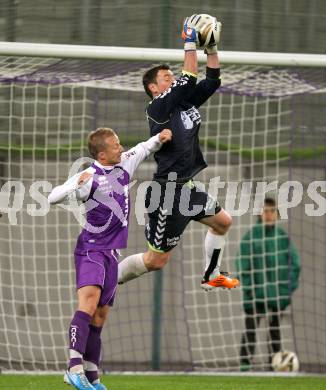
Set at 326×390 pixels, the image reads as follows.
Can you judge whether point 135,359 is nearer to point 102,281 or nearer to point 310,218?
point 310,218

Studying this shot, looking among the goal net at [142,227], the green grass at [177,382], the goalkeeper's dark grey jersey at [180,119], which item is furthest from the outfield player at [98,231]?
the goal net at [142,227]

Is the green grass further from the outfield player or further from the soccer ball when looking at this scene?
the outfield player

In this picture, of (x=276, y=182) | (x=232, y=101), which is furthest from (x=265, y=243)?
(x=232, y=101)

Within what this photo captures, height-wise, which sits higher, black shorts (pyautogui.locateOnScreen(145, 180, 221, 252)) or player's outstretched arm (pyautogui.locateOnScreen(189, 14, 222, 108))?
player's outstretched arm (pyautogui.locateOnScreen(189, 14, 222, 108))

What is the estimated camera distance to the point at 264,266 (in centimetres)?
1086

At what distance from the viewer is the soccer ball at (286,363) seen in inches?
400

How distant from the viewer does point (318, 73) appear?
9.83 m

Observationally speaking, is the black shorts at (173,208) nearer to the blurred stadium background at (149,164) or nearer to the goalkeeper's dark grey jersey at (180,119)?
the goalkeeper's dark grey jersey at (180,119)

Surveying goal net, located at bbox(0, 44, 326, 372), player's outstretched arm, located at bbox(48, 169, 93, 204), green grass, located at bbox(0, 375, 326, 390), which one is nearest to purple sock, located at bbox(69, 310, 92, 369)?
player's outstretched arm, located at bbox(48, 169, 93, 204)

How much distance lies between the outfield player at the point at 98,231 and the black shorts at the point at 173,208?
1.68 ft

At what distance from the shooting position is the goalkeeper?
773 cm

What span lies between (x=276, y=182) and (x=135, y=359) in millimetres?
2487

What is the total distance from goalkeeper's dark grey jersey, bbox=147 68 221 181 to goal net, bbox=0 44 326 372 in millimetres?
2349

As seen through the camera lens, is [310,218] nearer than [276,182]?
No
